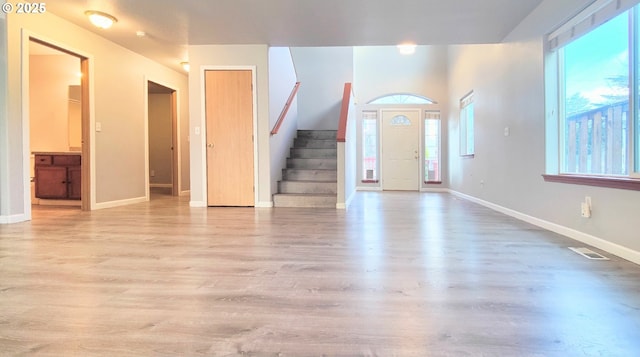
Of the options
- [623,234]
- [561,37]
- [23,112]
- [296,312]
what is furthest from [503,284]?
[23,112]

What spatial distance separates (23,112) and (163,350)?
12.7ft

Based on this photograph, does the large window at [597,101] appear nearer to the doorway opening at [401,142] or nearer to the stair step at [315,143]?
the stair step at [315,143]

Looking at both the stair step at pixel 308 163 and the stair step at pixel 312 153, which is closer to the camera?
the stair step at pixel 308 163

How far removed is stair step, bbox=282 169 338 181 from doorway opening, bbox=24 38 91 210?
3016 mm

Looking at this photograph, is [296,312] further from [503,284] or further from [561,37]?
[561,37]

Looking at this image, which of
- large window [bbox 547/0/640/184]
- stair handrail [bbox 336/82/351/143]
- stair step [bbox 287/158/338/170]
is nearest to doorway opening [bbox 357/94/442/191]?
stair step [bbox 287/158/338/170]

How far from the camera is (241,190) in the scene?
4.96 meters

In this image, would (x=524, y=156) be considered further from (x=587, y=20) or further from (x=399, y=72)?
(x=399, y=72)

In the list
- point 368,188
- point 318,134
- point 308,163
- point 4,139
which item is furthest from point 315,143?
point 4,139

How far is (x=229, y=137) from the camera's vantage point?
4.97m

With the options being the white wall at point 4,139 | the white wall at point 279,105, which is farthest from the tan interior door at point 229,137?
the white wall at point 4,139

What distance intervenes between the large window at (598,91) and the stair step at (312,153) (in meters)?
3.51

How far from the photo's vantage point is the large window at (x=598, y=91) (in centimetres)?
229

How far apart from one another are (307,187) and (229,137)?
1.37 metres
